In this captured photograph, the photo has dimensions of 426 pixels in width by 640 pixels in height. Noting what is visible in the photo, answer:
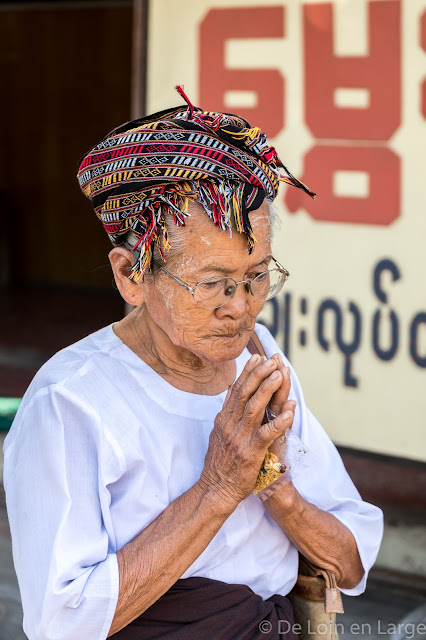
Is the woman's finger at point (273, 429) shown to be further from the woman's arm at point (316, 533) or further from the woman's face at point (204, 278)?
the woman's face at point (204, 278)

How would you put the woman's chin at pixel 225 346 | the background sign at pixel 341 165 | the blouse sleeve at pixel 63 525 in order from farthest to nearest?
1. the background sign at pixel 341 165
2. the woman's chin at pixel 225 346
3. the blouse sleeve at pixel 63 525

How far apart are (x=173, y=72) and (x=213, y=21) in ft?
0.91

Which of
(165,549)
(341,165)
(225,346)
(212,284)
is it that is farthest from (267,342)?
(341,165)

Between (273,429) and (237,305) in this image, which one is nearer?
(273,429)

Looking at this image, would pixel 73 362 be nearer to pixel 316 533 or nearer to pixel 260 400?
pixel 260 400

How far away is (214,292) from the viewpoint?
176cm

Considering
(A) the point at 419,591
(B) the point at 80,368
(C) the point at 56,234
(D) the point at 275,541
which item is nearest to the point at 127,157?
(B) the point at 80,368

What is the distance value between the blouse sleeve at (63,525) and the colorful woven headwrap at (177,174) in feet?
1.15

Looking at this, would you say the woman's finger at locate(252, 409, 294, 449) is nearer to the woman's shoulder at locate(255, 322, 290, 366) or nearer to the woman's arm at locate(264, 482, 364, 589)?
the woman's arm at locate(264, 482, 364, 589)

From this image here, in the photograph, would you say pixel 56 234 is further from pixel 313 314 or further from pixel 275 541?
pixel 275 541

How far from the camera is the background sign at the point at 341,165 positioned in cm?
338

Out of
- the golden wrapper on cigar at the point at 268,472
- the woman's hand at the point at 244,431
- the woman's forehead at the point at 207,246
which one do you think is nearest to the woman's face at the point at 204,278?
the woman's forehead at the point at 207,246

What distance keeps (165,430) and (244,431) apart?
0.68 ft

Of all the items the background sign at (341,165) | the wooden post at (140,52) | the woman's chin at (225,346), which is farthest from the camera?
the wooden post at (140,52)
